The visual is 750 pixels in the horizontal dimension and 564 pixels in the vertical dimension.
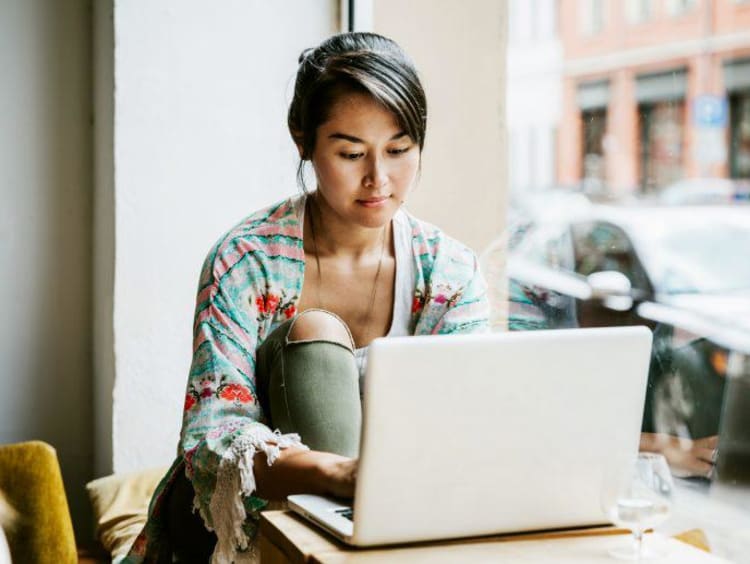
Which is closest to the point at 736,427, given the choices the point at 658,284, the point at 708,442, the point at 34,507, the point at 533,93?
the point at 708,442

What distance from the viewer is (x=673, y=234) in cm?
230

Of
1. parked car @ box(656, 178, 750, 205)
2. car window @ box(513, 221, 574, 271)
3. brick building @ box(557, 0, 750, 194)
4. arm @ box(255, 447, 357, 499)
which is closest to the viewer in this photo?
arm @ box(255, 447, 357, 499)

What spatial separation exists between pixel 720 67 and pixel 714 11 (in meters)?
0.18

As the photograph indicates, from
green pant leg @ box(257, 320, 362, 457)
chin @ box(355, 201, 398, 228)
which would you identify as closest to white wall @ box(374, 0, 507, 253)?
chin @ box(355, 201, 398, 228)

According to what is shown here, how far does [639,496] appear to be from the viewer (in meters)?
1.03

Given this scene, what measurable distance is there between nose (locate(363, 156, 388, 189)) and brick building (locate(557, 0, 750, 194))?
900 mm

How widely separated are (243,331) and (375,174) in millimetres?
301

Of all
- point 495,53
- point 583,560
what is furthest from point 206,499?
point 495,53

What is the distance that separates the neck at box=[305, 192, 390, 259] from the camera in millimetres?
Result: 1687

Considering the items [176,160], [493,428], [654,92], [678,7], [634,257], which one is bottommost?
[493,428]

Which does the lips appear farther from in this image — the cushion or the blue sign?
the blue sign

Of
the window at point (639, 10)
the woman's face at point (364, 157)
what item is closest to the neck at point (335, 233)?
the woman's face at point (364, 157)

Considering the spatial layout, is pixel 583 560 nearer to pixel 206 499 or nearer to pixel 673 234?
pixel 206 499

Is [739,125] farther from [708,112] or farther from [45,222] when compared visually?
[45,222]
